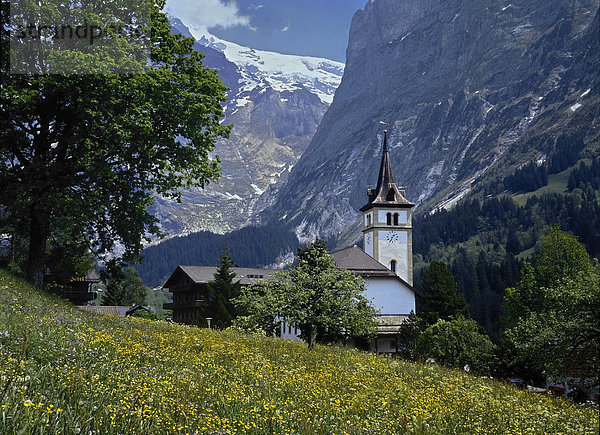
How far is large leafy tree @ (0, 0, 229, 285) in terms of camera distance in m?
18.9

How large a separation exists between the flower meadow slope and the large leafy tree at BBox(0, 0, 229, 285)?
8.10 meters

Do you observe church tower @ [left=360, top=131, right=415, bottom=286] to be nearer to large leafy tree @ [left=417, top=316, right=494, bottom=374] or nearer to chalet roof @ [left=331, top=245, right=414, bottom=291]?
chalet roof @ [left=331, top=245, right=414, bottom=291]

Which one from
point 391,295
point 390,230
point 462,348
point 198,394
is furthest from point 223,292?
point 198,394

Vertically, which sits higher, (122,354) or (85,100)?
(85,100)

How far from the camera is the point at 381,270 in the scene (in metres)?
66.8

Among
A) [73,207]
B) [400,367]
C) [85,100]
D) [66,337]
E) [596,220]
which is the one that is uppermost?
[596,220]

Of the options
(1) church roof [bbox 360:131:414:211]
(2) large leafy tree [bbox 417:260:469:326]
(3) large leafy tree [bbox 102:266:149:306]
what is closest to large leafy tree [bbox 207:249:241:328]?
(1) church roof [bbox 360:131:414:211]

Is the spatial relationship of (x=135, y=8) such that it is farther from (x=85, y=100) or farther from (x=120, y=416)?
(x=120, y=416)

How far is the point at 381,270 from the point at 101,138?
51449mm

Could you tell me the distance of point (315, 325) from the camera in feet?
83.3

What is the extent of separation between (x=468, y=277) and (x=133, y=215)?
116454 mm

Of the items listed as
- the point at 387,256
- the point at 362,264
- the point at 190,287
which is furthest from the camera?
the point at 190,287

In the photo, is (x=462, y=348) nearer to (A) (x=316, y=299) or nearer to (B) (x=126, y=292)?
(A) (x=316, y=299)

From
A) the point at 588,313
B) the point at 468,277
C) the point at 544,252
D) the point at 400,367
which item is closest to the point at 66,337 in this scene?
the point at 400,367
